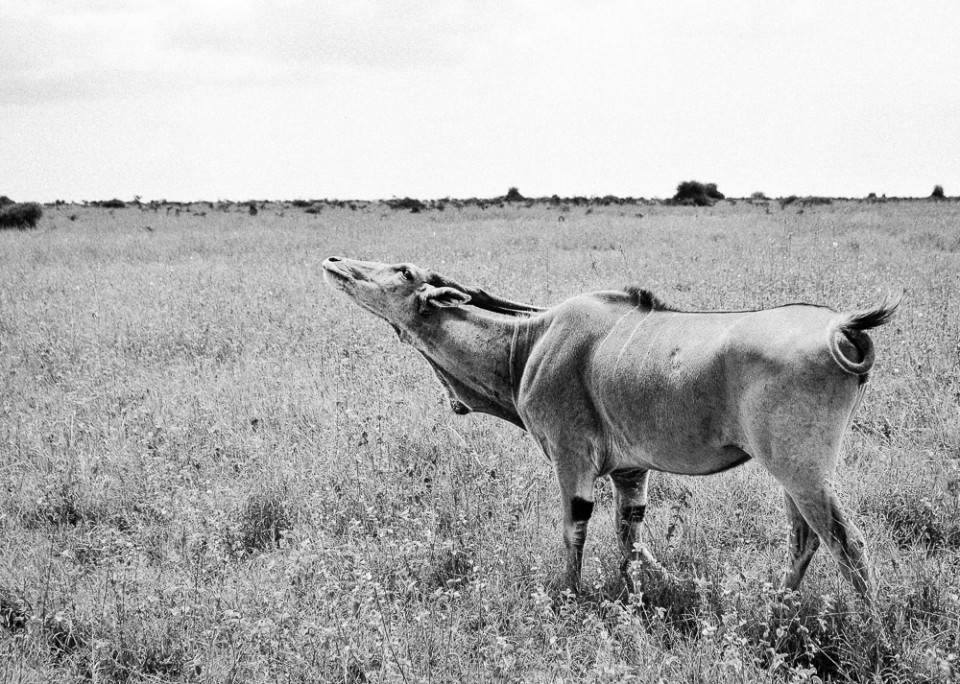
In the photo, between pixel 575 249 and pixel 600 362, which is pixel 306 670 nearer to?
pixel 600 362

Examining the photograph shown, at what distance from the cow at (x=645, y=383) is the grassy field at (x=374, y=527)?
1.13 ft

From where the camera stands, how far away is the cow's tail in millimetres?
2791

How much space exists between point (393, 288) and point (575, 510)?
5.79 feet

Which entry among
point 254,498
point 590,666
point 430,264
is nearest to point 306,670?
point 590,666

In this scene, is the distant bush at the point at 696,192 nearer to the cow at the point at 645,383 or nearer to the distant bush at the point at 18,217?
the distant bush at the point at 18,217

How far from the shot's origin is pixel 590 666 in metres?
3.28

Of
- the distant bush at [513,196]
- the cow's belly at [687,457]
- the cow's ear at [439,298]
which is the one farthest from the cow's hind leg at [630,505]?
the distant bush at [513,196]

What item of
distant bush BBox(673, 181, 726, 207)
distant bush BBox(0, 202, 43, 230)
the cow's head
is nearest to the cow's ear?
the cow's head

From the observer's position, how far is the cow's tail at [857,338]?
279cm

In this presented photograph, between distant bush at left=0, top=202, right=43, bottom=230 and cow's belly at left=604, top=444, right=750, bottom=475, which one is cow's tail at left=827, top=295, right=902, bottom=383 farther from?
distant bush at left=0, top=202, right=43, bottom=230

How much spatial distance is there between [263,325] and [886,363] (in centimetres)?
754

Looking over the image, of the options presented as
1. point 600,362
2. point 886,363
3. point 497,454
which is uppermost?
point 600,362

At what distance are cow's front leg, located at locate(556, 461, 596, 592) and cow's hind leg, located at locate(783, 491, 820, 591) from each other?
41.3 inches

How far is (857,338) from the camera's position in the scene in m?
2.88
